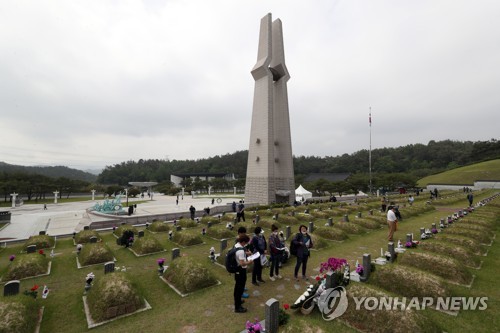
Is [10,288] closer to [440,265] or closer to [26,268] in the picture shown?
[26,268]

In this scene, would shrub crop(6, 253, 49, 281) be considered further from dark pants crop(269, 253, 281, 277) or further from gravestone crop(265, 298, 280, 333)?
gravestone crop(265, 298, 280, 333)

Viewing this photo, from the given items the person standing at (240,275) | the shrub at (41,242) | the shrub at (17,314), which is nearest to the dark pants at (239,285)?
the person standing at (240,275)

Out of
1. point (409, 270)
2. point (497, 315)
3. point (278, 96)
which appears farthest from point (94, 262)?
point (278, 96)

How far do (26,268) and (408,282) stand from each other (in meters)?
15.7

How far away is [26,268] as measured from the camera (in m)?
10.2

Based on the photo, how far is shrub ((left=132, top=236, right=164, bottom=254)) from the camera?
43.1 ft

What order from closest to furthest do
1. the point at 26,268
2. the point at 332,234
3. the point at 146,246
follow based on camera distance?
the point at 26,268
the point at 146,246
the point at 332,234

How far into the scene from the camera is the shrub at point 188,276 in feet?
27.8

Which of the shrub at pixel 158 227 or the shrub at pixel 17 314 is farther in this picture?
the shrub at pixel 158 227

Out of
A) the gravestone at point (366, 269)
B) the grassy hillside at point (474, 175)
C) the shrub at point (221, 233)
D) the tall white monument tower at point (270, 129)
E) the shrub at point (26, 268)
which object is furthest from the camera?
the grassy hillside at point (474, 175)

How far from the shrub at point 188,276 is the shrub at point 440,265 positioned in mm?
8434

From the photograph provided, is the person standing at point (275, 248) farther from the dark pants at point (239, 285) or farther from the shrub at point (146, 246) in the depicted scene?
the shrub at point (146, 246)

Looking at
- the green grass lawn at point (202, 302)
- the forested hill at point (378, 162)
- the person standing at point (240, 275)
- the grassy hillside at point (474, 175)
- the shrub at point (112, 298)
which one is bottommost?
the green grass lawn at point (202, 302)

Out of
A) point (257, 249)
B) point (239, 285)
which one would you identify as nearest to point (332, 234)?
point (257, 249)
